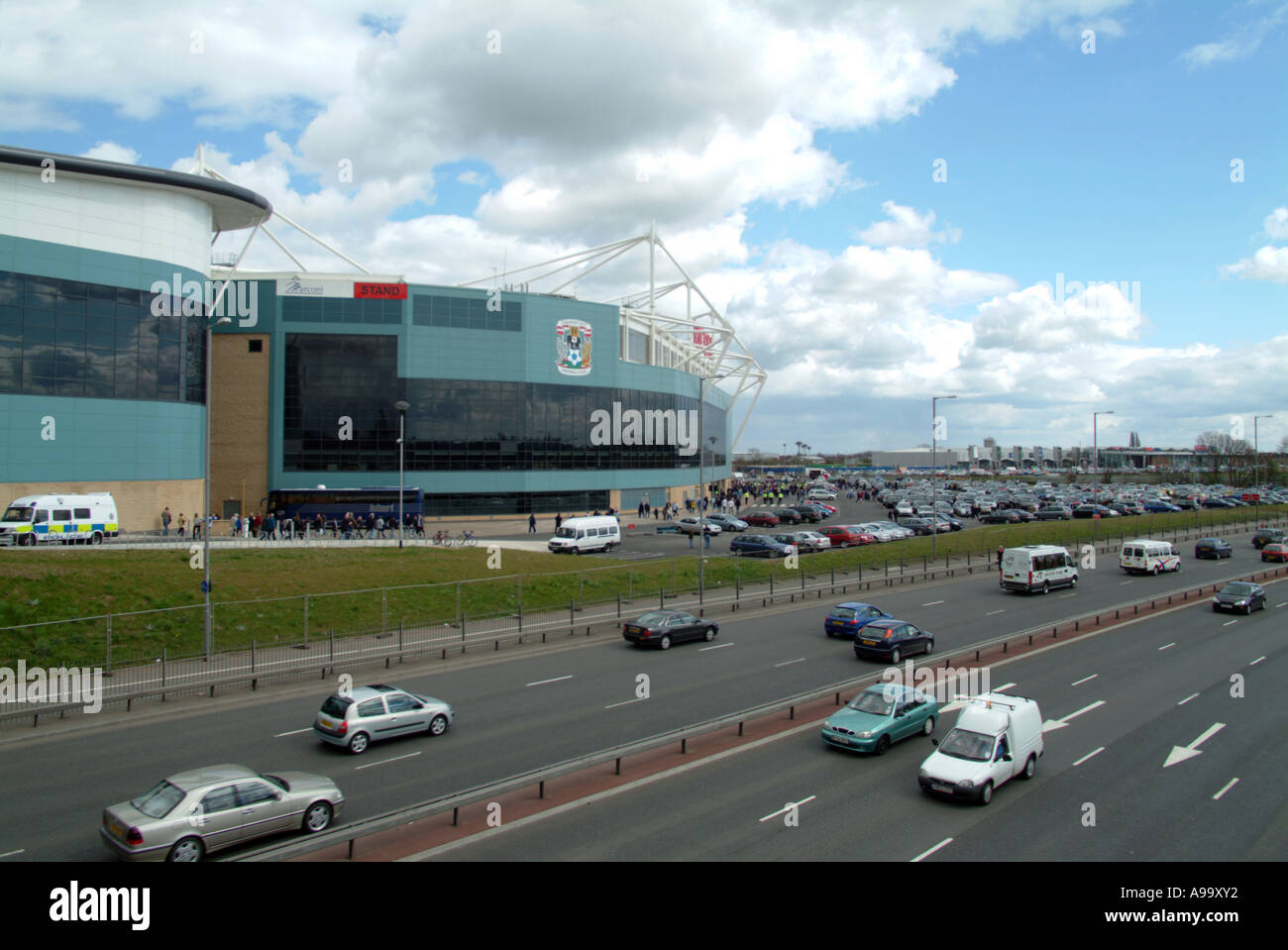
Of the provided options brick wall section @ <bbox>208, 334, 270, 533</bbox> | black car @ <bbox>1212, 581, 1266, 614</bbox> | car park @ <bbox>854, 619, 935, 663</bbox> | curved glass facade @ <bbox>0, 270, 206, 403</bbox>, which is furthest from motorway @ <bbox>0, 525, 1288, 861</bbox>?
brick wall section @ <bbox>208, 334, 270, 533</bbox>

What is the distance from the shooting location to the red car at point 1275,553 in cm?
4447

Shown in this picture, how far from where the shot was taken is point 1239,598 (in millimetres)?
30281

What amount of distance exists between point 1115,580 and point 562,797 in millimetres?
37713

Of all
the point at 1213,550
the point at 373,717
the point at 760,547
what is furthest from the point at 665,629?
the point at 1213,550

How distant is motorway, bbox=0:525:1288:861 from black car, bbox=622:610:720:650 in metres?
0.47

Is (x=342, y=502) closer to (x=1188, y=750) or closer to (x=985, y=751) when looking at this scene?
(x=985, y=751)

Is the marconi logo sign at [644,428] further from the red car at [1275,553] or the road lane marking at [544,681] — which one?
the road lane marking at [544,681]

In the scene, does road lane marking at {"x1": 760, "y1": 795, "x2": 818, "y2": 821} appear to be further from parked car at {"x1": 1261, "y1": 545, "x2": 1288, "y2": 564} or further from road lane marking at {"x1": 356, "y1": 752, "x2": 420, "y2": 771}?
parked car at {"x1": 1261, "y1": 545, "x2": 1288, "y2": 564}

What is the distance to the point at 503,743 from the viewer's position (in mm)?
15305

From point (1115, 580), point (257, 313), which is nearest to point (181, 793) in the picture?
point (1115, 580)

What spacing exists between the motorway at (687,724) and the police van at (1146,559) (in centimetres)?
1715

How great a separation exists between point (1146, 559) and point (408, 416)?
53.4 meters
